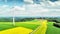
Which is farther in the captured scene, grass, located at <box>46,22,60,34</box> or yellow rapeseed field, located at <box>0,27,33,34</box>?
grass, located at <box>46,22,60,34</box>

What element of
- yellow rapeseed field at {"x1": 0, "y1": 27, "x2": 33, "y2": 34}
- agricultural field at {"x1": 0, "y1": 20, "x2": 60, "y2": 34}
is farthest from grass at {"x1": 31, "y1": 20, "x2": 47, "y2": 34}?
yellow rapeseed field at {"x1": 0, "y1": 27, "x2": 33, "y2": 34}

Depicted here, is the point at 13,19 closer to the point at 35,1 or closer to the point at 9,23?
the point at 9,23

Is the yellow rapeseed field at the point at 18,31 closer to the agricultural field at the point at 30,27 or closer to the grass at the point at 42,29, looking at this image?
the agricultural field at the point at 30,27

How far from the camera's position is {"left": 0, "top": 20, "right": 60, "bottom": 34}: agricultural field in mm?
3688

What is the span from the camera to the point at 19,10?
12.4 ft

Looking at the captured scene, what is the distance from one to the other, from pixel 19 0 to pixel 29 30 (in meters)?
0.77

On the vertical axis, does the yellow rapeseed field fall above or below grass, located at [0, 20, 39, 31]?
below

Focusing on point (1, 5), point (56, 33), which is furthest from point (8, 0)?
point (56, 33)

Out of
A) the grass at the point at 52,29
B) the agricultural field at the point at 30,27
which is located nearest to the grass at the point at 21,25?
the agricultural field at the point at 30,27

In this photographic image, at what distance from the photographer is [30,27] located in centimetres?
377

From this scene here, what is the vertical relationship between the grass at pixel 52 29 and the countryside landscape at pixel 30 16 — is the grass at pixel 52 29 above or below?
below

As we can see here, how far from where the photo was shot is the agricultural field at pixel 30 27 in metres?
3.69

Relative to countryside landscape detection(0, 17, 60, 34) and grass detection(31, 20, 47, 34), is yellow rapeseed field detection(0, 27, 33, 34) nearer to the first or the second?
countryside landscape detection(0, 17, 60, 34)

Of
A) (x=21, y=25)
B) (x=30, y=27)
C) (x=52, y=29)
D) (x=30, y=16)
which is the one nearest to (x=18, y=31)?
(x=21, y=25)
